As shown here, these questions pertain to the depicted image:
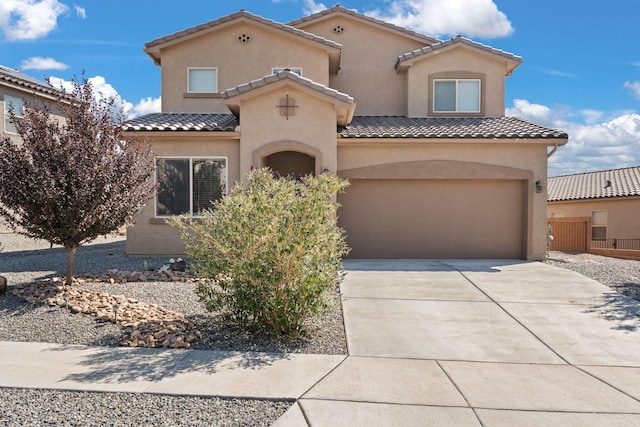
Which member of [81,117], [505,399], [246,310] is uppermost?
[81,117]

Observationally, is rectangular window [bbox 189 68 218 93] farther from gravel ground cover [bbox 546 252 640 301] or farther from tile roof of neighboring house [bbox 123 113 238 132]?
gravel ground cover [bbox 546 252 640 301]

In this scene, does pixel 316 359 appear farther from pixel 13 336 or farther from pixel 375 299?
pixel 13 336

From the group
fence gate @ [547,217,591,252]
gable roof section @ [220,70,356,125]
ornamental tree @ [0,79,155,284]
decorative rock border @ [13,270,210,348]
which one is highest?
gable roof section @ [220,70,356,125]

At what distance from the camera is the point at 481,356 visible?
259 inches

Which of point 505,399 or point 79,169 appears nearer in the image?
point 505,399

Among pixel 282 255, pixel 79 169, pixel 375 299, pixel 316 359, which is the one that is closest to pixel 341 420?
pixel 316 359

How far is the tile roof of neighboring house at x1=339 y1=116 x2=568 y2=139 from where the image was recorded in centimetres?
1446

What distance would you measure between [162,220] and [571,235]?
1733 centimetres

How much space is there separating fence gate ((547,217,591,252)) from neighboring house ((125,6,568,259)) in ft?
25.3

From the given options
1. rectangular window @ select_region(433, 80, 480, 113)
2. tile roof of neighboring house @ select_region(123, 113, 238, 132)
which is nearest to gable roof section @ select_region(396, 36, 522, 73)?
rectangular window @ select_region(433, 80, 480, 113)

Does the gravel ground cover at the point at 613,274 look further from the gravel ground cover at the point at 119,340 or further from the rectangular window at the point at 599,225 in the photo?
the rectangular window at the point at 599,225

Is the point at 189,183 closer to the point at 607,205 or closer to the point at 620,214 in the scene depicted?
the point at 620,214

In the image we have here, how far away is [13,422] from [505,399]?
15.6 feet

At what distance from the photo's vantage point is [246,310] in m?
7.04
